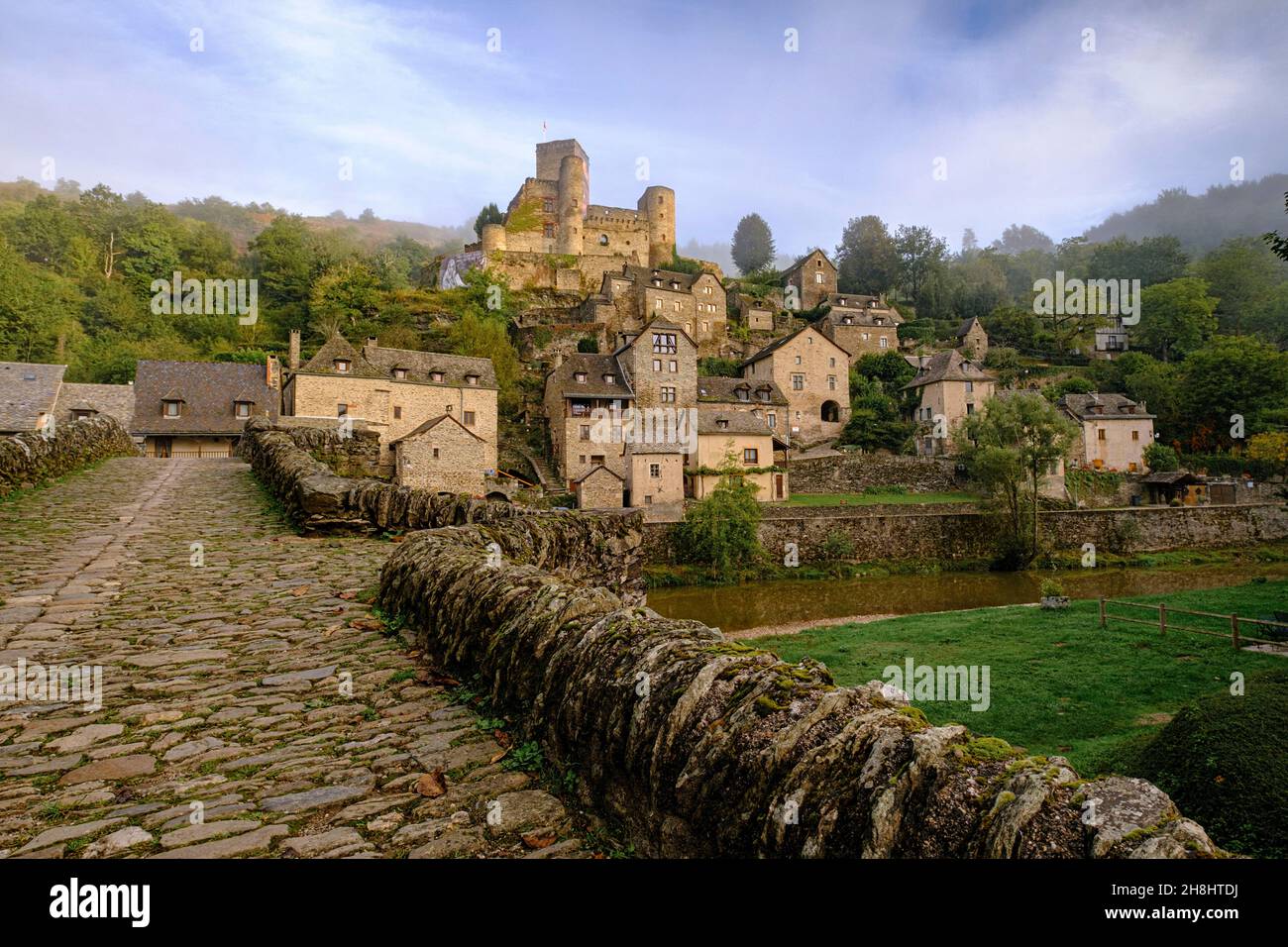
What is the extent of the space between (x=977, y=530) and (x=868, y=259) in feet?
235

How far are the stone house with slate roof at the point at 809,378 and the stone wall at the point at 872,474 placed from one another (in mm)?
7263

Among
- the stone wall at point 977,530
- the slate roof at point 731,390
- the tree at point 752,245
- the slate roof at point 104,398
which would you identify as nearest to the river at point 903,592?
the stone wall at point 977,530

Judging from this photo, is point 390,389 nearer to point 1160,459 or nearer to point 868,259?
point 1160,459

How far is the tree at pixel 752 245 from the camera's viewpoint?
380 feet

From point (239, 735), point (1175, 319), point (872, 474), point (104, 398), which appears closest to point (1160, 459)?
point (872, 474)

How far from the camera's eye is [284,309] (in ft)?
226

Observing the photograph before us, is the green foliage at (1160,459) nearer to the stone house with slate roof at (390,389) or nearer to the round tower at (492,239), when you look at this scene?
the stone house with slate roof at (390,389)

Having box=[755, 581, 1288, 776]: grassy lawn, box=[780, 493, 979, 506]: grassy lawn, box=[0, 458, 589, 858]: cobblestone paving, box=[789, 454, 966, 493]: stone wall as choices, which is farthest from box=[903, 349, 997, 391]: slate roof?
box=[0, 458, 589, 858]: cobblestone paving

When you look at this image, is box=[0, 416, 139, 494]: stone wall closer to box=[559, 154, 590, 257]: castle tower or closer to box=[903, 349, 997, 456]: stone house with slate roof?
box=[903, 349, 997, 456]: stone house with slate roof

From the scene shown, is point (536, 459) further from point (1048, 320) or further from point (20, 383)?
point (1048, 320)

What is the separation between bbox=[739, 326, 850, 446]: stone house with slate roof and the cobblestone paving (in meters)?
55.9

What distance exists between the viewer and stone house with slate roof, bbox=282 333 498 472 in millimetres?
40531

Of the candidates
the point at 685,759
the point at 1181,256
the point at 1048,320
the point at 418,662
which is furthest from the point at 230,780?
the point at 1181,256
